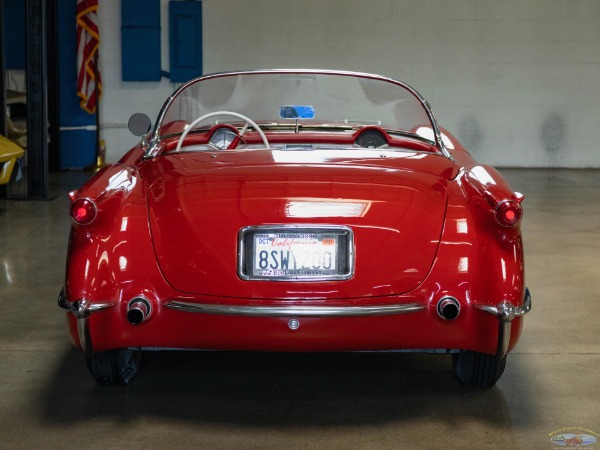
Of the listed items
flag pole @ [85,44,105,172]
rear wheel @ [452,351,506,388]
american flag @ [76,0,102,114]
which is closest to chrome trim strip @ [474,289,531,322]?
rear wheel @ [452,351,506,388]

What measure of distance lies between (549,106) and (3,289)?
28.3ft

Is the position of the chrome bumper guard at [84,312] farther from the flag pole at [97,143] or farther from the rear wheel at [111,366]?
the flag pole at [97,143]

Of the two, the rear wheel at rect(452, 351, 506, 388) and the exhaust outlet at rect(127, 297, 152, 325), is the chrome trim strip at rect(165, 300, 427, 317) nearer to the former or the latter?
the exhaust outlet at rect(127, 297, 152, 325)

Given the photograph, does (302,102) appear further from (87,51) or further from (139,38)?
(139,38)

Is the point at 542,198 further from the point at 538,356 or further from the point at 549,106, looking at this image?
the point at 538,356

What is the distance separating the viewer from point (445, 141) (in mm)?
4637

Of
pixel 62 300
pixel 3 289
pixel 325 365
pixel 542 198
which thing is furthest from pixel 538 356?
pixel 542 198

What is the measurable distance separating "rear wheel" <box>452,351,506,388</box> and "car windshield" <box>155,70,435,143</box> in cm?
110

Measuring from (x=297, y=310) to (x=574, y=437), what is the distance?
1021 mm

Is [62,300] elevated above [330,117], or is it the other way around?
[330,117]

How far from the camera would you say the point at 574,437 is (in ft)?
11.1

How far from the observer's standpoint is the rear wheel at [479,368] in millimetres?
3779

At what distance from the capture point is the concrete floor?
3.36 meters

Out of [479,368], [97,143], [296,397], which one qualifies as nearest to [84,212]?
[296,397]
